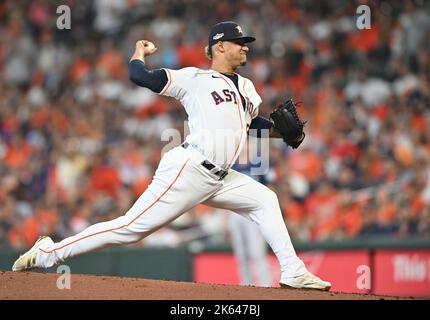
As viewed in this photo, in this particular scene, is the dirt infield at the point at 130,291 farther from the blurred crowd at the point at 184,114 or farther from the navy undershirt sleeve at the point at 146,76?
the blurred crowd at the point at 184,114

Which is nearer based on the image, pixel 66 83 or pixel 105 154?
pixel 105 154

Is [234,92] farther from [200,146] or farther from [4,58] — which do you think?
[4,58]

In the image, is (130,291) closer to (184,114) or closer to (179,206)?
(179,206)

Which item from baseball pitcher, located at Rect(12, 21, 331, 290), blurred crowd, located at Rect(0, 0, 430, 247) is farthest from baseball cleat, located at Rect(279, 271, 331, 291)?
blurred crowd, located at Rect(0, 0, 430, 247)

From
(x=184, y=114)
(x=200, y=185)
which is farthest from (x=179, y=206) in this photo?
(x=184, y=114)

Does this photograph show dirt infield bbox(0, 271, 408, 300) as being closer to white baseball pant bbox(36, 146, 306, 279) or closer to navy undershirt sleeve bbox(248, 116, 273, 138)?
white baseball pant bbox(36, 146, 306, 279)
